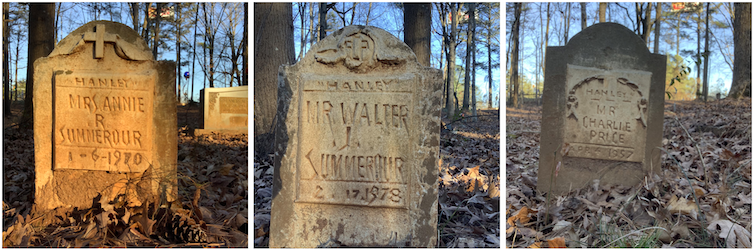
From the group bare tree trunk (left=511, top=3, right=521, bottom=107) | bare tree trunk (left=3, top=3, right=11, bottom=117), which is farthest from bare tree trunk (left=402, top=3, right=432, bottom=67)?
bare tree trunk (left=3, top=3, right=11, bottom=117)

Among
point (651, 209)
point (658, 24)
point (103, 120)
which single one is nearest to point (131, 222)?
Answer: point (103, 120)

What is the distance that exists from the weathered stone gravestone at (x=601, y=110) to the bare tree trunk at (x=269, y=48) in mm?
2764

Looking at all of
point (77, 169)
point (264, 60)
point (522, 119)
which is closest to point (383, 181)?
point (77, 169)

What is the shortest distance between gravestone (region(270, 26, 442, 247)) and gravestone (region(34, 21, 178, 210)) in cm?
113

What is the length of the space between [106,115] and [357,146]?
197 cm

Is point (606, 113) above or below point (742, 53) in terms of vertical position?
below

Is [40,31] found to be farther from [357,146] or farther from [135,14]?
[357,146]

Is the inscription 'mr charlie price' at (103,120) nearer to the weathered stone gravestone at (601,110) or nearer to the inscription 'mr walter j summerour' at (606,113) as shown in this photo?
the weathered stone gravestone at (601,110)

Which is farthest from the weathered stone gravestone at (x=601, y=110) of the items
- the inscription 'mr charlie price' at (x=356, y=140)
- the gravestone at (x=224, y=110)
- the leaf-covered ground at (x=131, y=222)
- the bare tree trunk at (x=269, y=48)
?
the gravestone at (x=224, y=110)

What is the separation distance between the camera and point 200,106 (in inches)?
283

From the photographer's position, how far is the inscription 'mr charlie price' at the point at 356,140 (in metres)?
2.32

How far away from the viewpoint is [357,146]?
2338mm

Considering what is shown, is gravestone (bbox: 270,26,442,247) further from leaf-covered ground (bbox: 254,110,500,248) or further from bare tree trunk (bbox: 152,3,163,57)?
bare tree trunk (bbox: 152,3,163,57)

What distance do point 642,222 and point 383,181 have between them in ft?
5.61
